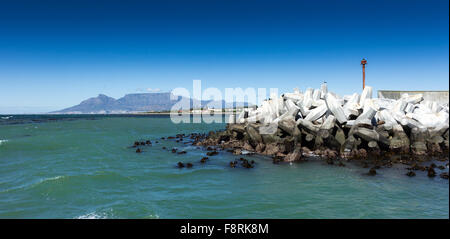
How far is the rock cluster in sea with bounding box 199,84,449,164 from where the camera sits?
49.5ft

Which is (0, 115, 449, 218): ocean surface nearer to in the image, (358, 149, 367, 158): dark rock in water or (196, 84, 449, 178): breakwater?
(196, 84, 449, 178): breakwater

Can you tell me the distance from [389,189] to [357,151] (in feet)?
17.8

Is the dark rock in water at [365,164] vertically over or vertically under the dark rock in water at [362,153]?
under

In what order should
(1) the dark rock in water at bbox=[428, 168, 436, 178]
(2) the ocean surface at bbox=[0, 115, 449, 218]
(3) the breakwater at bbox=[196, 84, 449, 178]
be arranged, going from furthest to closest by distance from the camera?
(3) the breakwater at bbox=[196, 84, 449, 178]
(1) the dark rock in water at bbox=[428, 168, 436, 178]
(2) the ocean surface at bbox=[0, 115, 449, 218]

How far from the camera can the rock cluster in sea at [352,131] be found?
49.5 feet

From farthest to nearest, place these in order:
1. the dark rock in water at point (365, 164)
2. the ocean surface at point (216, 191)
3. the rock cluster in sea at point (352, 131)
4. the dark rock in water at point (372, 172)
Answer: the rock cluster in sea at point (352, 131) → the dark rock in water at point (365, 164) → the dark rock in water at point (372, 172) → the ocean surface at point (216, 191)

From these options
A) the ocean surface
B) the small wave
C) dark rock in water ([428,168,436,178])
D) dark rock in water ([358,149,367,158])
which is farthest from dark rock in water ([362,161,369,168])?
the small wave

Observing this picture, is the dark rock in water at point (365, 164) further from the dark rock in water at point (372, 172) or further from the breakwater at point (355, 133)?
the dark rock in water at point (372, 172)

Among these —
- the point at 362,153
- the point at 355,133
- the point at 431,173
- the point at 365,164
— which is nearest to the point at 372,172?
the point at 365,164

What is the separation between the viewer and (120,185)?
439 inches

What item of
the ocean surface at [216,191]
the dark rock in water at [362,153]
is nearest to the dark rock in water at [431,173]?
the ocean surface at [216,191]

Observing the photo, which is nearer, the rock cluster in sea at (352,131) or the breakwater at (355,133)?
the breakwater at (355,133)

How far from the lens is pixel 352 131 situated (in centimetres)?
1537
